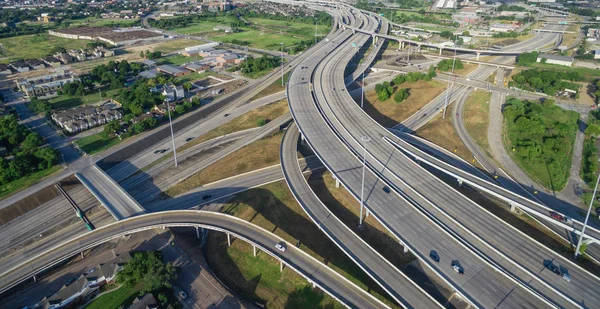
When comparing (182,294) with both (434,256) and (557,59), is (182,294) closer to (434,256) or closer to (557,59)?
(434,256)

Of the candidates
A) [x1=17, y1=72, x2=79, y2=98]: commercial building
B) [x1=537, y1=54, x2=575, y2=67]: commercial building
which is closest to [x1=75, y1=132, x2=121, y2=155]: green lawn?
[x1=17, y1=72, x2=79, y2=98]: commercial building

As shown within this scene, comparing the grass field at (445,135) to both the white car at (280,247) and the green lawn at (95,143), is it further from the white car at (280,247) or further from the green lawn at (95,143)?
the green lawn at (95,143)

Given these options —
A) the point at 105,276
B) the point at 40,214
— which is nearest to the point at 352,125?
the point at 105,276

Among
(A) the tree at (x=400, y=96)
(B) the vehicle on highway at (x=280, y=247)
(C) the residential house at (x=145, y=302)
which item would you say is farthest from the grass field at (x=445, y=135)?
(C) the residential house at (x=145, y=302)

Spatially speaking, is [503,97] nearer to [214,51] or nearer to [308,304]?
[308,304]

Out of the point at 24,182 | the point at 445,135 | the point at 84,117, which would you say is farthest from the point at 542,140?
the point at 84,117

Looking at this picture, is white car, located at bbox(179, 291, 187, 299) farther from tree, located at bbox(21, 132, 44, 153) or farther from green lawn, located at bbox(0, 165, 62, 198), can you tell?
tree, located at bbox(21, 132, 44, 153)
